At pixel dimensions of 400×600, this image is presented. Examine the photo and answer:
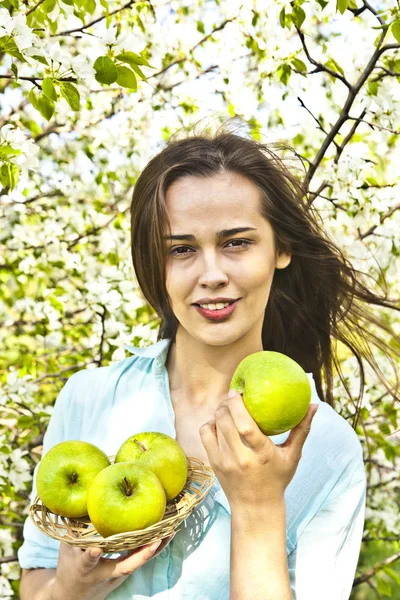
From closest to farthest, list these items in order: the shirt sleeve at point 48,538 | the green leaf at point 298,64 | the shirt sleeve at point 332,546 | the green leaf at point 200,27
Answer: the shirt sleeve at point 332,546
the shirt sleeve at point 48,538
the green leaf at point 298,64
the green leaf at point 200,27

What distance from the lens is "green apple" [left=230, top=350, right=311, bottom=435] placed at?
1514 mm

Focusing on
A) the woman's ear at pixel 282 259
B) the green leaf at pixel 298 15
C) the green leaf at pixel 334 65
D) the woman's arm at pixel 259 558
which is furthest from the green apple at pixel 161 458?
the green leaf at pixel 334 65

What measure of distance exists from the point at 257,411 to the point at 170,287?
1.51ft

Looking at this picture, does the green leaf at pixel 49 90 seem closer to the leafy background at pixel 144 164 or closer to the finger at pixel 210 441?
the leafy background at pixel 144 164

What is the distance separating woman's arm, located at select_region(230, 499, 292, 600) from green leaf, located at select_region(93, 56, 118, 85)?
42.1 inches

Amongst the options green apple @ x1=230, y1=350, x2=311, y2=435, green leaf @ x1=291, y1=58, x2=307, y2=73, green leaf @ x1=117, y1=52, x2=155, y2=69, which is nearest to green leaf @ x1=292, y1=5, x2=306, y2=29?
green leaf @ x1=291, y1=58, x2=307, y2=73

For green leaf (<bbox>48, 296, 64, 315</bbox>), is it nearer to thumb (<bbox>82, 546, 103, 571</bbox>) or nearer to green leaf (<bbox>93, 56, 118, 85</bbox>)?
green leaf (<bbox>93, 56, 118, 85</bbox>)

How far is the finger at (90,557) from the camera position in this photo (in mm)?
1446

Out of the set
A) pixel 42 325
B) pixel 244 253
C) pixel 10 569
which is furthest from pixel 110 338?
pixel 244 253

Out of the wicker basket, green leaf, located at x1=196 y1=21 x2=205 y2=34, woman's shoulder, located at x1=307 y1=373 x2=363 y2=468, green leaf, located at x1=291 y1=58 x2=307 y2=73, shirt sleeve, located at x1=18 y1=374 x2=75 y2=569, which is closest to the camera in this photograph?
the wicker basket

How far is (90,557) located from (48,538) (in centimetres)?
47

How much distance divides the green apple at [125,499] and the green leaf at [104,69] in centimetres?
93

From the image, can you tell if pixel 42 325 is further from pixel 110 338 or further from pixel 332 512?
pixel 332 512

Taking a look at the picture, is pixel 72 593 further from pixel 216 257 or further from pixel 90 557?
pixel 216 257
